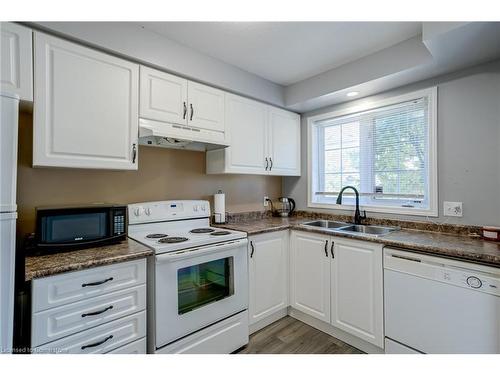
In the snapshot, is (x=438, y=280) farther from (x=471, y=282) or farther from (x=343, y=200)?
(x=343, y=200)

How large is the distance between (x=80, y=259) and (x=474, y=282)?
219 centimetres

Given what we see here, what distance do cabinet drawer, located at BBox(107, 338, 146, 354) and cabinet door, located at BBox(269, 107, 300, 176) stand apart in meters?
1.89

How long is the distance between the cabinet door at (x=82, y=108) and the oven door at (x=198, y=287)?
2.60ft

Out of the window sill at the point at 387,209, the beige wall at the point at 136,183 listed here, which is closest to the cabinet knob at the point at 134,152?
the beige wall at the point at 136,183

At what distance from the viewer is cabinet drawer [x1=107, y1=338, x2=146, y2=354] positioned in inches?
55.1

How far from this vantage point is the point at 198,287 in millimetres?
1790

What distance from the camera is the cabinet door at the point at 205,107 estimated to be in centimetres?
208

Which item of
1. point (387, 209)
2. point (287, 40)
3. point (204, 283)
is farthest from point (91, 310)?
point (387, 209)

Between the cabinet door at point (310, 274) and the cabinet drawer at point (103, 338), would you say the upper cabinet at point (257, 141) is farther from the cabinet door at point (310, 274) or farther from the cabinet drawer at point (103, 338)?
the cabinet drawer at point (103, 338)

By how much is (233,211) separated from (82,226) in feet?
4.94

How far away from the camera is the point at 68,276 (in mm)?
1250

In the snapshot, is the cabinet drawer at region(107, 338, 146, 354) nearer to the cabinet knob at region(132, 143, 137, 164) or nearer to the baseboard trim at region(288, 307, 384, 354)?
the cabinet knob at region(132, 143, 137, 164)

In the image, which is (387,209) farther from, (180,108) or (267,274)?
(180,108)
